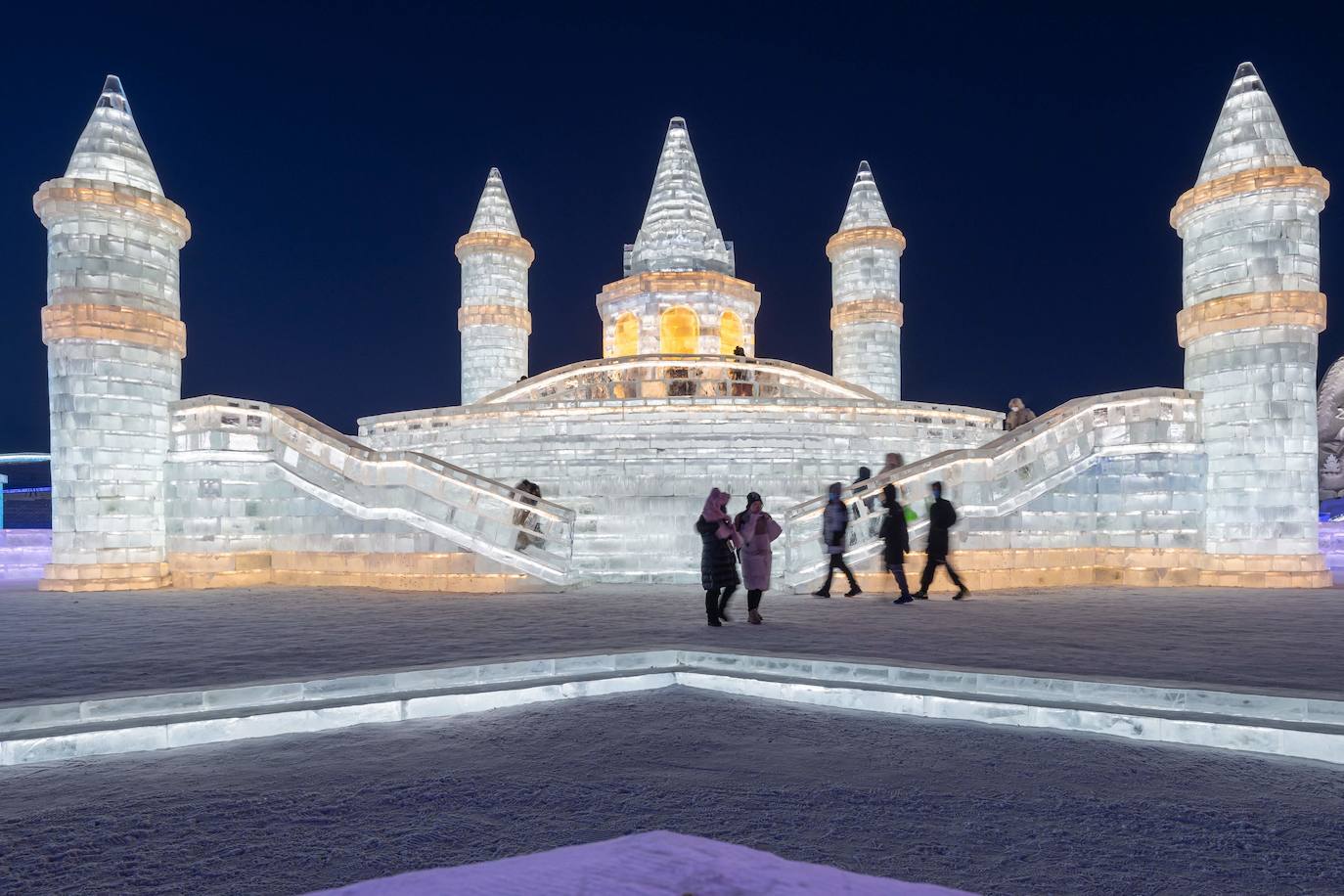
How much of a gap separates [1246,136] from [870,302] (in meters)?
15.6

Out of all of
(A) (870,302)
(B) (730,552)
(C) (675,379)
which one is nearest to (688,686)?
(B) (730,552)

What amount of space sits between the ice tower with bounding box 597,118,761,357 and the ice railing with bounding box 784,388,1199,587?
1522cm

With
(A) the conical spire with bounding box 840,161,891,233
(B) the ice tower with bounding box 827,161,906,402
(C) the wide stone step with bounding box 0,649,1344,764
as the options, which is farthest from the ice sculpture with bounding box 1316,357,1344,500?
(C) the wide stone step with bounding box 0,649,1344,764

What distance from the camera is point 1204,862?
3367 mm

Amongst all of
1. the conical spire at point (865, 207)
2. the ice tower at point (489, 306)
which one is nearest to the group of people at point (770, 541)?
the conical spire at point (865, 207)

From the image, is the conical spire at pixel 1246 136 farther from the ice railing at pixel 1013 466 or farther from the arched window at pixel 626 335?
the arched window at pixel 626 335

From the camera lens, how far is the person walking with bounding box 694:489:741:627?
905cm

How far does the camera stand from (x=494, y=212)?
1221 inches

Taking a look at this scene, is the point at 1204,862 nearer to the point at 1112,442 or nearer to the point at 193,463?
the point at 1112,442

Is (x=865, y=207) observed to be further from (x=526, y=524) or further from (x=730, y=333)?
(x=526, y=524)

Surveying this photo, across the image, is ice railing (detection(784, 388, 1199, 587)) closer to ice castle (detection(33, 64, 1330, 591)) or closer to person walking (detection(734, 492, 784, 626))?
ice castle (detection(33, 64, 1330, 591))

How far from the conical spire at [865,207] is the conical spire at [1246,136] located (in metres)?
15.1

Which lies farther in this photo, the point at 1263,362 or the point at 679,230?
the point at 679,230

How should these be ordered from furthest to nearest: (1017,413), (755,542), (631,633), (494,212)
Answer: (494,212) → (1017,413) → (755,542) → (631,633)
